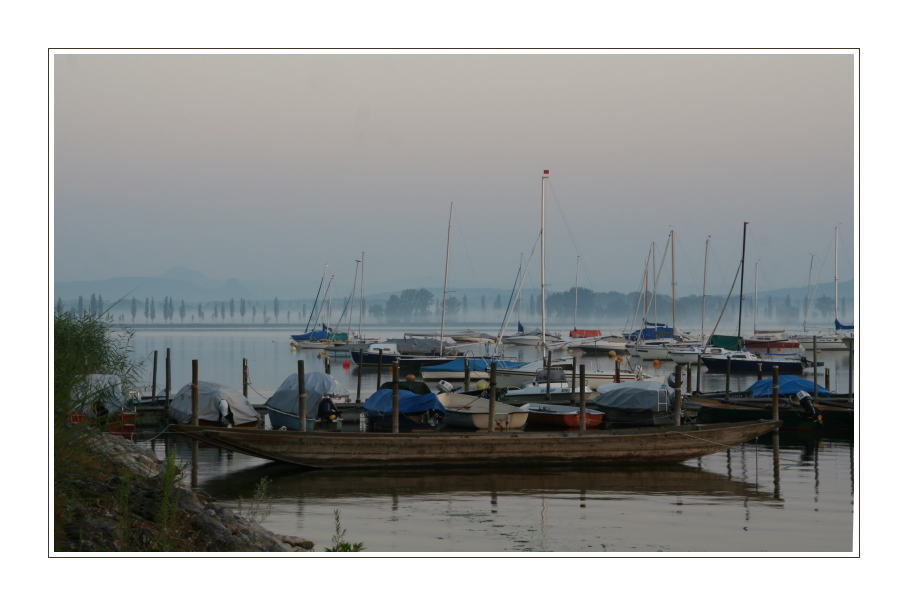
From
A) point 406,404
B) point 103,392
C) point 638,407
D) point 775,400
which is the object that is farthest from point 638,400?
point 103,392

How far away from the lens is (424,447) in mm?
19625

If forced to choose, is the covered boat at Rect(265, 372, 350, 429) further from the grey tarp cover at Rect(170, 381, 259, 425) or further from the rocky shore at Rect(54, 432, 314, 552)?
the rocky shore at Rect(54, 432, 314, 552)

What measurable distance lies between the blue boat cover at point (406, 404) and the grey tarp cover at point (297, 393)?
2.06m

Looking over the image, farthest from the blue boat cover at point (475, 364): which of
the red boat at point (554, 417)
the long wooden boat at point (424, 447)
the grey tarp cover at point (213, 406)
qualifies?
the long wooden boat at point (424, 447)

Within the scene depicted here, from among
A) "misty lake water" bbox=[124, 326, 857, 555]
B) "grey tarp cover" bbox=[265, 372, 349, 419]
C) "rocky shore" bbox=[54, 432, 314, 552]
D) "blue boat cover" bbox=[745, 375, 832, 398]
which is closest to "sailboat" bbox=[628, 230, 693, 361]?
"blue boat cover" bbox=[745, 375, 832, 398]

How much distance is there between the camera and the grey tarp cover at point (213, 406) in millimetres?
24438

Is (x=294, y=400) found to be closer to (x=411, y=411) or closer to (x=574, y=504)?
(x=411, y=411)

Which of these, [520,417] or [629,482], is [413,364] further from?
[629,482]

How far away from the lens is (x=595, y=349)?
80.8 metres

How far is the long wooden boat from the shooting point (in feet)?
64.0

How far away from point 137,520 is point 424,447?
396 inches

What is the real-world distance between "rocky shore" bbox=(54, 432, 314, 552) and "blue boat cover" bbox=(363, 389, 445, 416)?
42.5 ft

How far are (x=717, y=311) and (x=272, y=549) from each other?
62.1 meters
